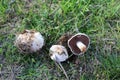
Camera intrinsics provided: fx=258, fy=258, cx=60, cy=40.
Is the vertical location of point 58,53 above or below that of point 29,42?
below

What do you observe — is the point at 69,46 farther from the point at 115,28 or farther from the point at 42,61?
the point at 115,28

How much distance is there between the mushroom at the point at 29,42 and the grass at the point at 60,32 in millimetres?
95

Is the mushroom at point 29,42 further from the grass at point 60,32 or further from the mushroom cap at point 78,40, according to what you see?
the mushroom cap at point 78,40

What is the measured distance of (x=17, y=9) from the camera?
2430mm

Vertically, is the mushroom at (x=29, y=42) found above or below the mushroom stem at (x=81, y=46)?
above

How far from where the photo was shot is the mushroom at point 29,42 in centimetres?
205

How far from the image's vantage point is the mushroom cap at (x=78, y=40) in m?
2.04

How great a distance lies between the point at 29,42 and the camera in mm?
2045

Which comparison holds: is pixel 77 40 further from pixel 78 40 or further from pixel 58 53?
pixel 58 53

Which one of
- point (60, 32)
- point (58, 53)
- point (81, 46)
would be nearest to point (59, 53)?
point (58, 53)

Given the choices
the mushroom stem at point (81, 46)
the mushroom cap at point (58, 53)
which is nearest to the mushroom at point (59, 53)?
the mushroom cap at point (58, 53)

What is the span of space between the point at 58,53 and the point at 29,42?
0.25m

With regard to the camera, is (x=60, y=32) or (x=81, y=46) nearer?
(x=81, y=46)

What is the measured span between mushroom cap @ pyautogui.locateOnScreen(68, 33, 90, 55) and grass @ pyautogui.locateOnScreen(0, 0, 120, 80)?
11 cm
